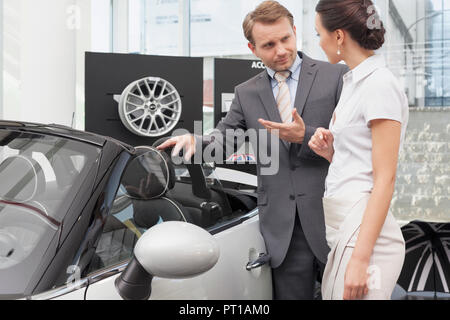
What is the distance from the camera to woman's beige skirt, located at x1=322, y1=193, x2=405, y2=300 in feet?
3.92

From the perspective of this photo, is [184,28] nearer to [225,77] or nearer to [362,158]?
[225,77]

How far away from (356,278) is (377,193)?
198mm

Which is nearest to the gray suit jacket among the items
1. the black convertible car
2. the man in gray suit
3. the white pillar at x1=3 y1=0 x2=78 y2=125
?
the man in gray suit

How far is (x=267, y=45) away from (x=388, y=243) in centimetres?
89

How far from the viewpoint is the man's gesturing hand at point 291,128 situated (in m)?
1.50

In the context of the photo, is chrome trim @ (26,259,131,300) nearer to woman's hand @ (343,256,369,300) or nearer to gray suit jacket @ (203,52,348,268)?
woman's hand @ (343,256,369,300)

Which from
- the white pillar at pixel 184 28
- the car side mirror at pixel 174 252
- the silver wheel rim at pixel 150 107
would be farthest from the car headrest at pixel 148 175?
the white pillar at pixel 184 28

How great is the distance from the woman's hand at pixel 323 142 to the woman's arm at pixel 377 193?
162mm

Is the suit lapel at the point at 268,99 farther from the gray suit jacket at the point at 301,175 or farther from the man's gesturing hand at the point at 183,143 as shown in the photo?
the man's gesturing hand at the point at 183,143

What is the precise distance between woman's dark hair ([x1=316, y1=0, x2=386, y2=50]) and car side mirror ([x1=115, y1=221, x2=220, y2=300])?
59cm

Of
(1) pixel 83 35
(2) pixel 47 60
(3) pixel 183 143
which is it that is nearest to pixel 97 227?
Result: (3) pixel 183 143

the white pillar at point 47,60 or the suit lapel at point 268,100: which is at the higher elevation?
the white pillar at point 47,60

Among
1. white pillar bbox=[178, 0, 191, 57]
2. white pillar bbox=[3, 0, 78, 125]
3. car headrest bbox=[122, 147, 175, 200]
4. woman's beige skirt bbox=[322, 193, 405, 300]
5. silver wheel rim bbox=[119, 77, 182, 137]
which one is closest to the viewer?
woman's beige skirt bbox=[322, 193, 405, 300]

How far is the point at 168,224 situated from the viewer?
1151mm
